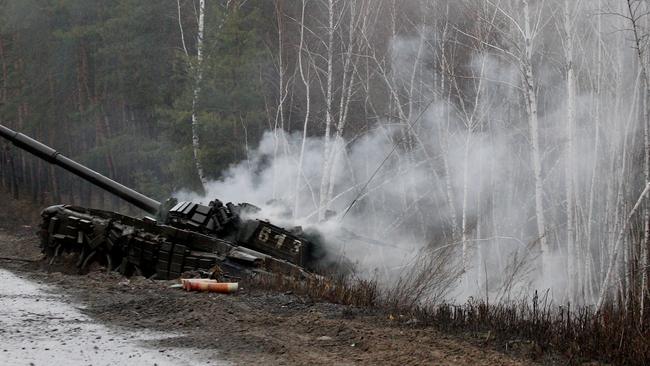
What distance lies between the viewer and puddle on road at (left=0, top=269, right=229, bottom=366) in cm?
689

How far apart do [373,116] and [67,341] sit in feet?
58.8

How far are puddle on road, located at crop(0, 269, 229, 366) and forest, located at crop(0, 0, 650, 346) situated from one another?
4.95m

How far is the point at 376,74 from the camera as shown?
25141mm

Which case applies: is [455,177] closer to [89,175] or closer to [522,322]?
[89,175]

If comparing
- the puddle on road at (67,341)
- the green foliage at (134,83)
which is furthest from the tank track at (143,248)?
the green foliage at (134,83)

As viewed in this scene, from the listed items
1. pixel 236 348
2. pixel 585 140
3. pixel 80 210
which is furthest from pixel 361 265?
pixel 236 348

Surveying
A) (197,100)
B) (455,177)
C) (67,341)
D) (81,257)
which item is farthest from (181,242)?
(197,100)

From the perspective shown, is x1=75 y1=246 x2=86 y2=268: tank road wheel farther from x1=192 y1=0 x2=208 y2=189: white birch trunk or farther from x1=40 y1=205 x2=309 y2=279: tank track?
x1=192 y1=0 x2=208 y2=189: white birch trunk

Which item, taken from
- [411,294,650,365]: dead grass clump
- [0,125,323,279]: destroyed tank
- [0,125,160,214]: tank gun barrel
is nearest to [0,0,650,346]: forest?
[0,125,323,279]: destroyed tank

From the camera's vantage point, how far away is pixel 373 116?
80.8 feet

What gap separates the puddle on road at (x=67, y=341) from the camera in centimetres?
689

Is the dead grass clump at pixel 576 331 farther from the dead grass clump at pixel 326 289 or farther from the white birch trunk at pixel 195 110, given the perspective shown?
the white birch trunk at pixel 195 110

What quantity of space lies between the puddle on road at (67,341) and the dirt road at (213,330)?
0.03 ft

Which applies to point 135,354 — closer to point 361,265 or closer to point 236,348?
point 236,348
